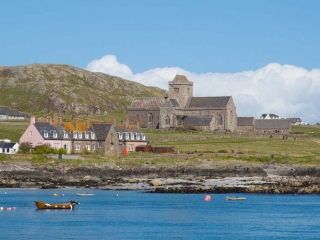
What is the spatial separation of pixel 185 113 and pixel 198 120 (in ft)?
18.8

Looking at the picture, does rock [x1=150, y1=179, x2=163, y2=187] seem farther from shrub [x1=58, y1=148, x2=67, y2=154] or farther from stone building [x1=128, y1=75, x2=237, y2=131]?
stone building [x1=128, y1=75, x2=237, y2=131]

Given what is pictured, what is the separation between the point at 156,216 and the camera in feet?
202

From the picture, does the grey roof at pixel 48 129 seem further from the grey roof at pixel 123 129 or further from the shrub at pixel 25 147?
the grey roof at pixel 123 129

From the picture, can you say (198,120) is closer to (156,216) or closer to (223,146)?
(223,146)

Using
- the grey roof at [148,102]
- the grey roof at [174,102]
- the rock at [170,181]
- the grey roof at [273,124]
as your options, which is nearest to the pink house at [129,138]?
the rock at [170,181]

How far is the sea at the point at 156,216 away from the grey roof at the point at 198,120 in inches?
3288

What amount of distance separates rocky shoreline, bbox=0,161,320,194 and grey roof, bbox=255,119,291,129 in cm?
7822

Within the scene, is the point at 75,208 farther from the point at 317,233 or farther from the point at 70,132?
the point at 70,132

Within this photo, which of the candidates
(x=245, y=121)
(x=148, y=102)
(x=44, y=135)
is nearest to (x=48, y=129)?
(x=44, y=135)

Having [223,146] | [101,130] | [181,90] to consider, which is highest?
[181,90]

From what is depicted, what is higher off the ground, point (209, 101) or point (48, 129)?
point (209, 101)

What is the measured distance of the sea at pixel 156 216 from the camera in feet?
172

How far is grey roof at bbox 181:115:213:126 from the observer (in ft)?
531

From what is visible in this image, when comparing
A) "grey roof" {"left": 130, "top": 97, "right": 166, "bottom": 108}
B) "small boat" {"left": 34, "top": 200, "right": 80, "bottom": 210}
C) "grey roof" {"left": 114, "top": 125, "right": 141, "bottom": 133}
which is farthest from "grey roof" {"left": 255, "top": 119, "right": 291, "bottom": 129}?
"small boat" {"left": 34, "top": 200, "right": 80, "bottom": 210}
